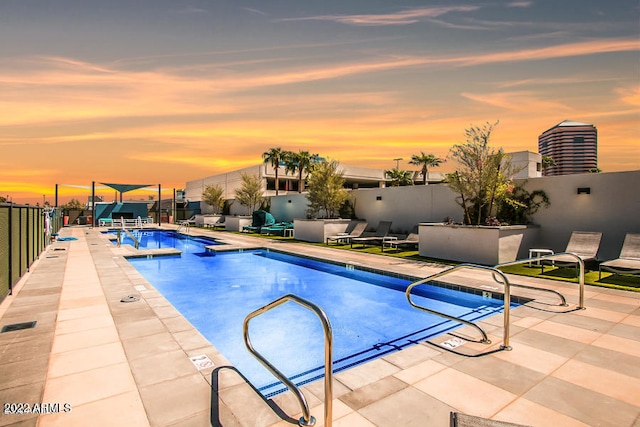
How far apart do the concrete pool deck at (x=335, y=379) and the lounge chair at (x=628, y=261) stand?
7.11ft

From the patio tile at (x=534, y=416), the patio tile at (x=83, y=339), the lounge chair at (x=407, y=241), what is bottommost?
the patio tile at (x=83, y=339)

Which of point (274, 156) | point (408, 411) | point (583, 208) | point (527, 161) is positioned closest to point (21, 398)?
point (408, 411)

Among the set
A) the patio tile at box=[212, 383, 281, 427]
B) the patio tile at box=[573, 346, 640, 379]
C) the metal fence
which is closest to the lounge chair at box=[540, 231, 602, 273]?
the patio tile at box=[573, 346, 640, 379]

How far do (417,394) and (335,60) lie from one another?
36.0 ft

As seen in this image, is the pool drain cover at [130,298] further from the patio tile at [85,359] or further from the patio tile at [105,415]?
the patio tile at [105,415]

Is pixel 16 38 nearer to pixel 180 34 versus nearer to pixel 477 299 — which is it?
pixel 180 34

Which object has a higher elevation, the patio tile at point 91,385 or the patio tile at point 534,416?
the patio tile at point 534,416

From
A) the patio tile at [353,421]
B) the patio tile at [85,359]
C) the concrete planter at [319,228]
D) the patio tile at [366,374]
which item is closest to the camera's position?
the patio tile at [353,421]

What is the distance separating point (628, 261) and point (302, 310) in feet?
23.8

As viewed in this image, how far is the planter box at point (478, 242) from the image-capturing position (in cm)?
945

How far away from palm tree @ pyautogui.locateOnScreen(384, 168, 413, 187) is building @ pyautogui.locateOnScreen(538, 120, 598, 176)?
10297cm

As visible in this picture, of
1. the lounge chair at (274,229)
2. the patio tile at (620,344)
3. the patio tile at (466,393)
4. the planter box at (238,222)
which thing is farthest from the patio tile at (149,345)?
the planter box at (238,222)

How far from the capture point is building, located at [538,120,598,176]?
119500mm

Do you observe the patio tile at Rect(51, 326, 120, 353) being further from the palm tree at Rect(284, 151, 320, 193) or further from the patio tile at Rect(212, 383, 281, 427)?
the palm tree at Rect(284, 151, 320, 193)
